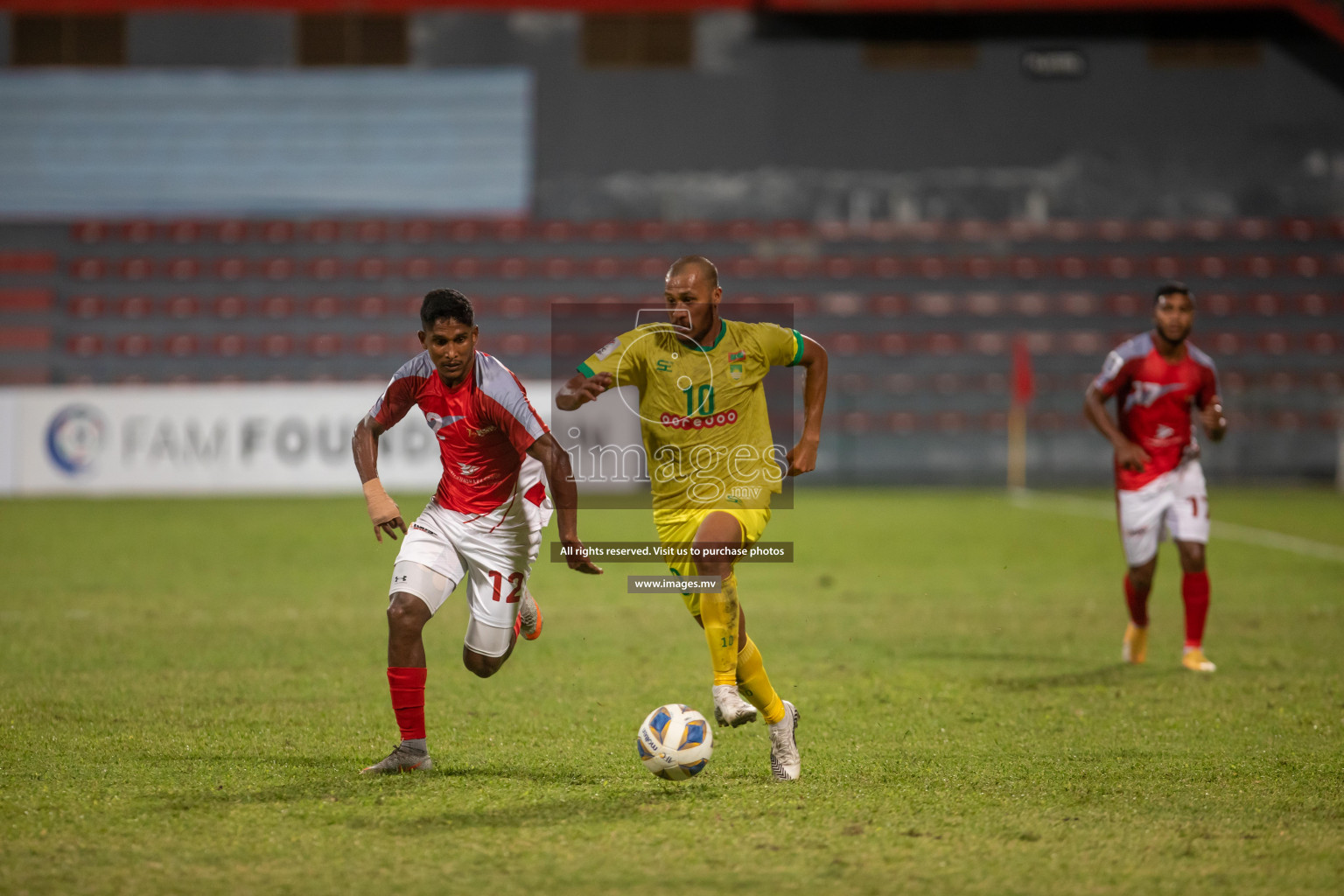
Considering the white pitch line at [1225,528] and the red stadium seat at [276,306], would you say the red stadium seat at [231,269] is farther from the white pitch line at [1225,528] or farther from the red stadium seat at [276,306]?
the white pitch line at [1225,528]

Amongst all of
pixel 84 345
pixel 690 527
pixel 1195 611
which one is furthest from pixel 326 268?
pixel 690 527

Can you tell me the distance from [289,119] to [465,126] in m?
3.27

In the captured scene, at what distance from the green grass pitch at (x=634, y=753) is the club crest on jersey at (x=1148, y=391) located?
1.55 metres

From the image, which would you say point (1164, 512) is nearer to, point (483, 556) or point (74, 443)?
point (483, 556)

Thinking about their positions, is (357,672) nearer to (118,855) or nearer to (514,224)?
(118,855)

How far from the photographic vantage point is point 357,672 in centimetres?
776

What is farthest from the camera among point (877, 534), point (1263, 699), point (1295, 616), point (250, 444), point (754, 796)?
point (250, 444)

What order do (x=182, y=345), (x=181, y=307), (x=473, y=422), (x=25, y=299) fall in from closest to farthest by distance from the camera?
(x=473, y=422), (x=25, y=299), (x=182, y=345), (x=181, y=307)

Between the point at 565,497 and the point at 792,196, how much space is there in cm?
2138

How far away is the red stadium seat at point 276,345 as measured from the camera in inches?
1014

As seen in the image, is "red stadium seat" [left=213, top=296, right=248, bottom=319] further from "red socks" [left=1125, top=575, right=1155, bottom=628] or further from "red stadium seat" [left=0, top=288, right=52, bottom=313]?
"red socks" [left=1125, top=575, right=1155, bottom=628]

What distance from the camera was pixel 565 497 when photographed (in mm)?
5340

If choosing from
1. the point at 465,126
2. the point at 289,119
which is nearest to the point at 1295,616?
the point at 465,126

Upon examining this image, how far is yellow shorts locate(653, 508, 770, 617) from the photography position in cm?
536
